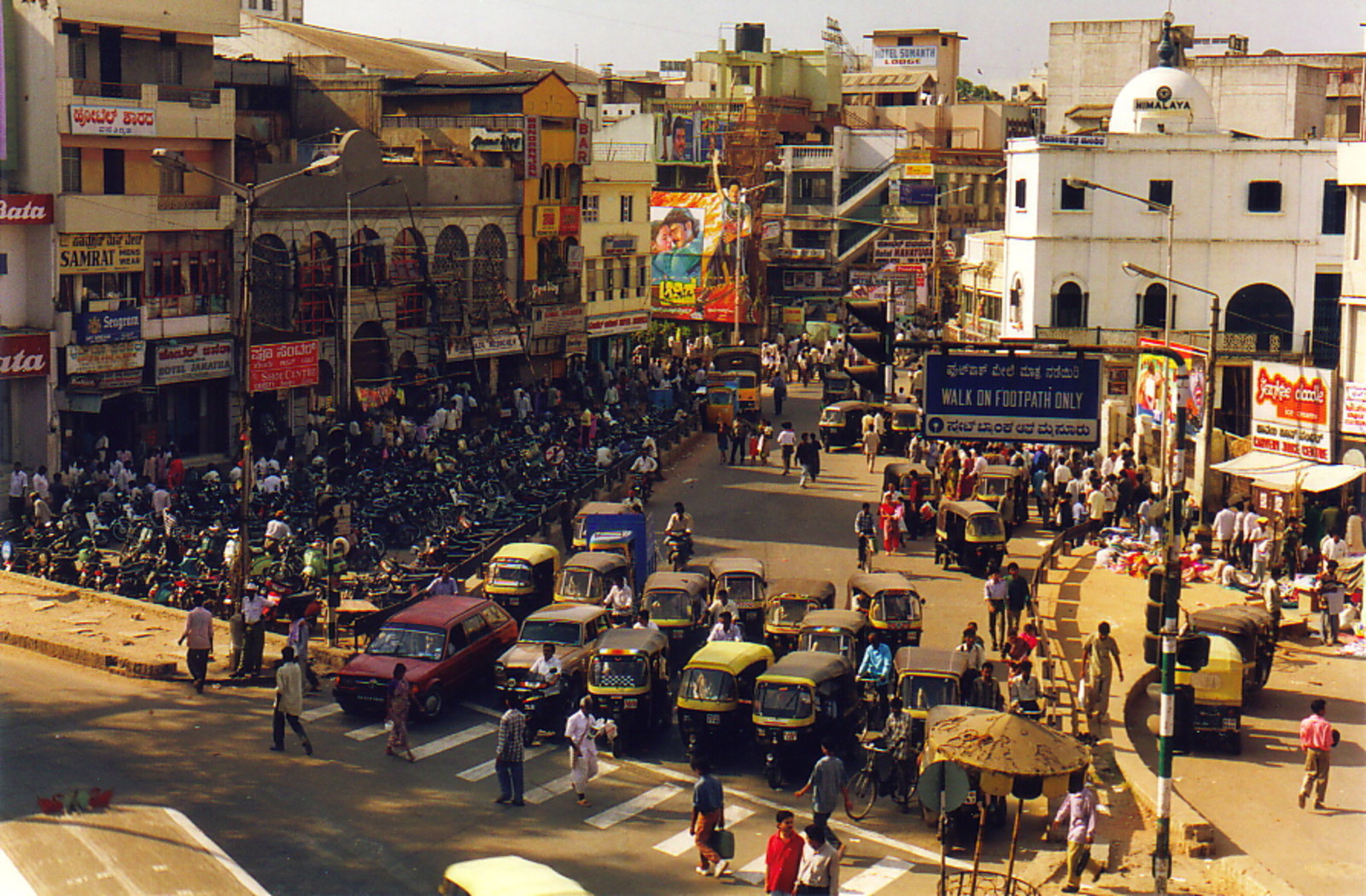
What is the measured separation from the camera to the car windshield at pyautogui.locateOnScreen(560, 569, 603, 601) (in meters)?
28.3

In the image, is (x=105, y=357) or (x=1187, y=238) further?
(x=1187, y=238)

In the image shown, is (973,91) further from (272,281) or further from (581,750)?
(581,750)

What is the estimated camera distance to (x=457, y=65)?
260ft

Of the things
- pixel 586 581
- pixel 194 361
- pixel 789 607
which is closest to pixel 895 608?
pixel 789 607

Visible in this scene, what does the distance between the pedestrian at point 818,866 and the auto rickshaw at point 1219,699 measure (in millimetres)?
9160

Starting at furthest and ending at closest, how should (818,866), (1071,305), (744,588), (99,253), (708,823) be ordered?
(1071,305)
(99,253)
(744,588)
(708,823)
(818,866)

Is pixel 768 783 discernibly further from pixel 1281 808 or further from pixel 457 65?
pixel 457 65

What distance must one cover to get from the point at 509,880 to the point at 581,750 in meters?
6.82

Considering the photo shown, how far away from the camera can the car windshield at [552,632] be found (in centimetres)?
2484

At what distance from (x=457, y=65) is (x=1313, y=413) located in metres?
52.4

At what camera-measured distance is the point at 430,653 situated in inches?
954

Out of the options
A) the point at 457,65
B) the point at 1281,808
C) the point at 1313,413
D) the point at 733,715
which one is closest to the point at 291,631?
the point at 733,715

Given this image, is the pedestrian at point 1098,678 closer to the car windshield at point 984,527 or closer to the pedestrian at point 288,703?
the car windshield at point 984,527

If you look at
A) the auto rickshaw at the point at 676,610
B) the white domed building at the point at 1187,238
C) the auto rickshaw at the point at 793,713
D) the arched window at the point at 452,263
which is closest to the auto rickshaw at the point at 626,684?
the auto rickshaw at the point at 793,713
